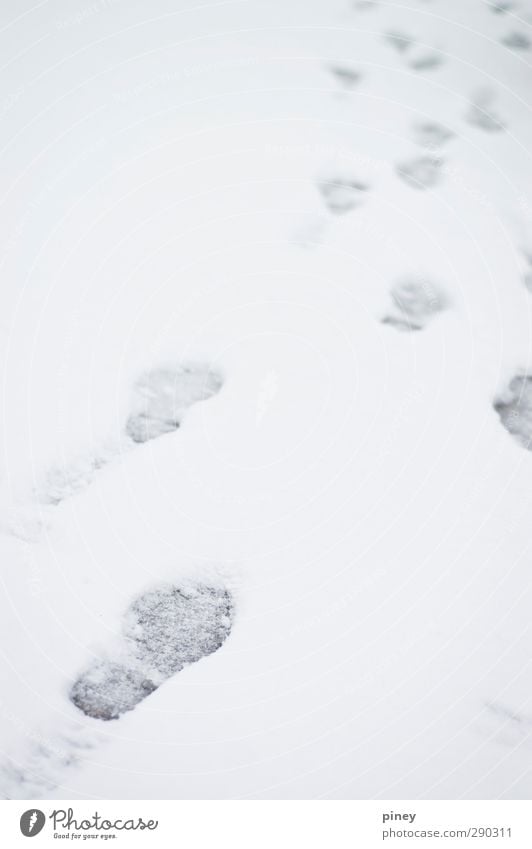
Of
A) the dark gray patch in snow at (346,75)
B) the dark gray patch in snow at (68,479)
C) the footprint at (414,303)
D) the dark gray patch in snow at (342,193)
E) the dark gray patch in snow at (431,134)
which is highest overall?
the dark gray patch in snow at (346,75)

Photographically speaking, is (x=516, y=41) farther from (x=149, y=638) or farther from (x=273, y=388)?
(x=149, y=638)

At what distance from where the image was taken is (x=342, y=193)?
2.45 feet

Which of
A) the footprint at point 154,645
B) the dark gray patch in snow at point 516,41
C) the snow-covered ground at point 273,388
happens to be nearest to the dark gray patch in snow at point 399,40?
the snow-covered ground at point 273,388

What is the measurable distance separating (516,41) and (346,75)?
199 mm

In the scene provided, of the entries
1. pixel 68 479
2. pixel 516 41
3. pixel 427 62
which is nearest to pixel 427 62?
pixel 427 62

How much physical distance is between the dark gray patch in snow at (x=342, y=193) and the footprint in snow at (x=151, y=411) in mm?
227

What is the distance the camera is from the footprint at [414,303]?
0.71 meters

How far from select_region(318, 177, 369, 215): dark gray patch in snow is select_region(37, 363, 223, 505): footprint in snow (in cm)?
23

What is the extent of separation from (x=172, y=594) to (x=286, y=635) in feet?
0.36

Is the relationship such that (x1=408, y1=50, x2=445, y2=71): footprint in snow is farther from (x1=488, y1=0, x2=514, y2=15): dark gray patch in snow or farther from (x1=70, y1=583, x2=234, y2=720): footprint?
(x1=70, y1=583, x2=234, y2=720): footprint

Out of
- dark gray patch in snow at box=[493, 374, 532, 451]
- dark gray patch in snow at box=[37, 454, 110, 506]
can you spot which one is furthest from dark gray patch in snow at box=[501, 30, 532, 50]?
dark gray patch in snow at box=[37, 454, 110, 506]

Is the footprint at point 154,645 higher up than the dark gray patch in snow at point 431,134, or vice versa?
the dark gray patch in snow at point 431,134

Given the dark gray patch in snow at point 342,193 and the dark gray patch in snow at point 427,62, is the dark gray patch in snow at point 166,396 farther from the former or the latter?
the dark gray patch in snow at point 427,62
